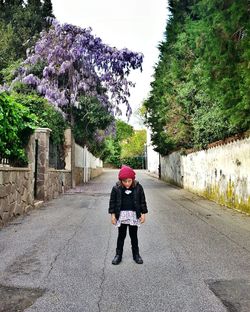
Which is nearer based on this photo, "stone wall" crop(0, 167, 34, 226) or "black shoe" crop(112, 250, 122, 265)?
"black shoe" crop(112, 250, 122, 265)

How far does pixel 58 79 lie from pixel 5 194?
16768 mm

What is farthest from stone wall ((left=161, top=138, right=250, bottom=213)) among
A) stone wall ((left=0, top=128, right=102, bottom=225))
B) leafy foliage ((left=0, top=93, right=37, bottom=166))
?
leafy foliage ((left=0, top=93, right=37, bottom=166))

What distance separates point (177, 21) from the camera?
28.7 meters

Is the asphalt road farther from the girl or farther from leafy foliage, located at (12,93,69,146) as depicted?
leafy foliage, located at (12,93,69,146)

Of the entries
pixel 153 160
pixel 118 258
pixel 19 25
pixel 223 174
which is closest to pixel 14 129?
pixel 118 258

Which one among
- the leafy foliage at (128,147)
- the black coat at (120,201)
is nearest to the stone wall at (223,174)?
the black coat at (120,201)

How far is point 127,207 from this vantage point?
6465 mm

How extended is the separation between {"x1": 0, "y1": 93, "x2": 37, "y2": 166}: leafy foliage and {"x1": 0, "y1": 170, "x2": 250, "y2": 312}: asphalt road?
238 centimetres

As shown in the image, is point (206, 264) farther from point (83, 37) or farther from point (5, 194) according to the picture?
point (83, 37)

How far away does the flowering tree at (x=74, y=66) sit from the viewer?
981 inches

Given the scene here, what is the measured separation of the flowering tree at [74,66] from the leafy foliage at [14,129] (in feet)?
37.8

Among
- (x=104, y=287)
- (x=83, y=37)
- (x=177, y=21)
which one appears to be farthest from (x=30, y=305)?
(x=177, y=21)

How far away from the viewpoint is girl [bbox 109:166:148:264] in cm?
639

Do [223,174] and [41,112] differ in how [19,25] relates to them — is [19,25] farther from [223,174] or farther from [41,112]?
[223,174]
